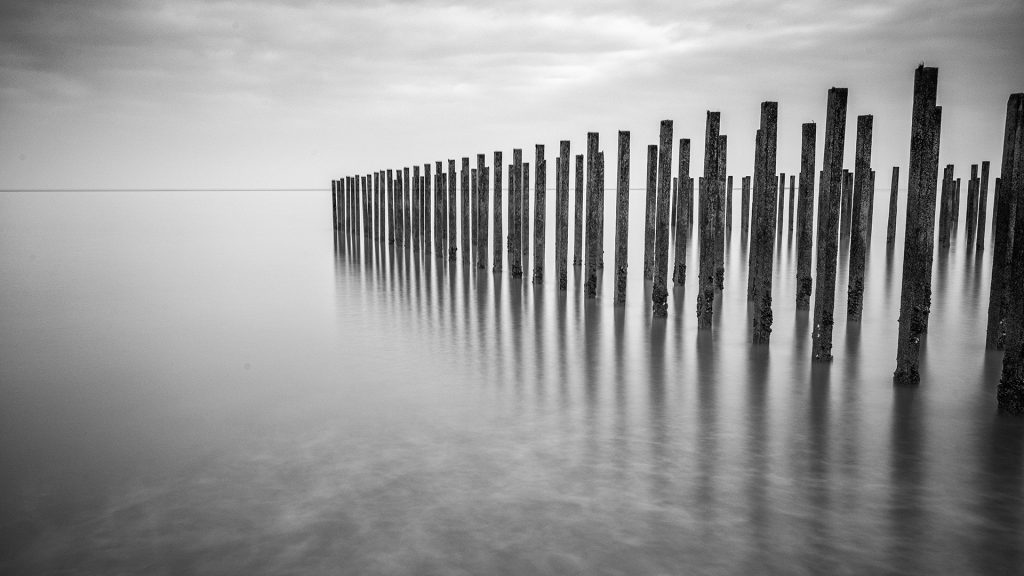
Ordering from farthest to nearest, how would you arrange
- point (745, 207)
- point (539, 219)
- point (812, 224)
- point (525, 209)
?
point (745, 207)
point (525, 209)
point (539, 219)
point (812, 224)

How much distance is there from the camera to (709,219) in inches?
286

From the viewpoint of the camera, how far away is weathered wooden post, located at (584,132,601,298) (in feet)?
29.5

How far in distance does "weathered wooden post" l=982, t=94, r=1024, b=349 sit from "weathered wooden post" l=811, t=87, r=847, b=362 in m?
1.06

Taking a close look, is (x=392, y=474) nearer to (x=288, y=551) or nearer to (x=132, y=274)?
(x=288, y=551)

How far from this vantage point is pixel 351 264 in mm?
14641

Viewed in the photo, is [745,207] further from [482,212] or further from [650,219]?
[650,219]

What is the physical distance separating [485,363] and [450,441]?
202 cm

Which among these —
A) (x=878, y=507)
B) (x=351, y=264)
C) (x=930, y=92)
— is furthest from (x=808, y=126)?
(x=351, y=264)

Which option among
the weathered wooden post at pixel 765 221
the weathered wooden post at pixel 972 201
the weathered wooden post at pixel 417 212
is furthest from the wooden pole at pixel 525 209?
the weathered wooden post at pixel 972 201

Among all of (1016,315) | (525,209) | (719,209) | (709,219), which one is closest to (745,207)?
(525,209)

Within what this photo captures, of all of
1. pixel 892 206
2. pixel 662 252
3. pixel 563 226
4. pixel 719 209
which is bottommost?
pixel 662 252

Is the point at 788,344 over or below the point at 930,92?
below

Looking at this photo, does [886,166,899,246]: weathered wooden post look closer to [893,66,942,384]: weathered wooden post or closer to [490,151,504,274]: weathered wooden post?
[490,151,504,274]: weathered wooden post

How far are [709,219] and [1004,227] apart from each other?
242 cm
